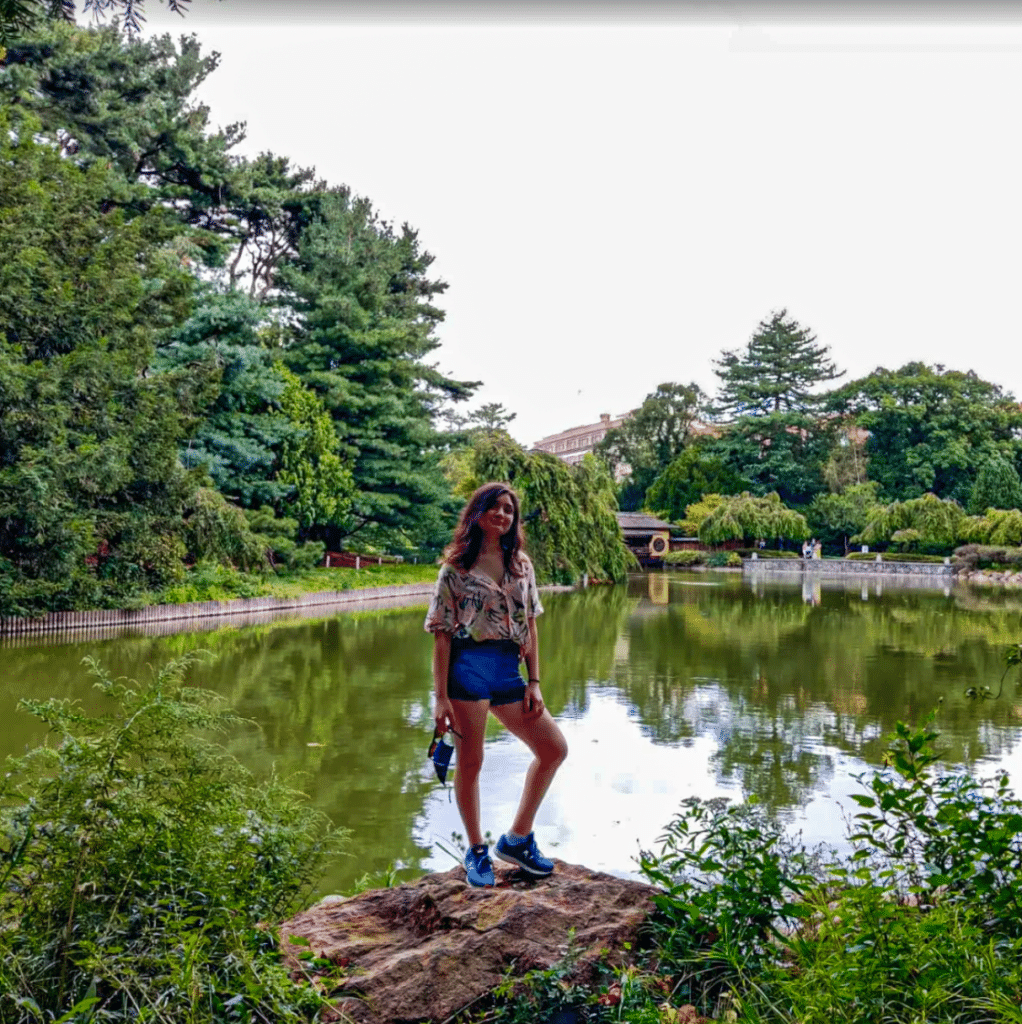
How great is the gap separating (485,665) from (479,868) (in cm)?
55

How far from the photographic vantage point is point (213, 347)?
17.6 meters

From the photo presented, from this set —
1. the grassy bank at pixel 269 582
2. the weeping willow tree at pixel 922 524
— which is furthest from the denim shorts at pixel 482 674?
the weeping willow tree at pixel 922 524

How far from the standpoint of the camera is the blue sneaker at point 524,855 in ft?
8.77

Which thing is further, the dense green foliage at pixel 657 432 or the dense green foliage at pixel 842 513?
the dense green foliage at pixel 657 432

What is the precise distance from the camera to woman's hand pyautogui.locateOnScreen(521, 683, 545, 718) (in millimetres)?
2691

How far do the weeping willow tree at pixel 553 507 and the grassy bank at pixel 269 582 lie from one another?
2.91 metres

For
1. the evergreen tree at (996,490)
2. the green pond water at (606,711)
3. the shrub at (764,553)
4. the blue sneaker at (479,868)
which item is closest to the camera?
the blue sneaker at (479,868)

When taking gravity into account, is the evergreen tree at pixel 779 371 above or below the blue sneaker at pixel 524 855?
above

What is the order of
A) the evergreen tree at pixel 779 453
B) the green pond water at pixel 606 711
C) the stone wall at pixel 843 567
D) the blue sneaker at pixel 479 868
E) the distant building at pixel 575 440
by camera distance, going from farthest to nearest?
the distant building at pixel 575 440 → the evergreen tree at pixel 779 453 → the stone wall at pixel 843 567 → the green pond water at pixel 606 711 → the blue sneaker at pixel 479 868

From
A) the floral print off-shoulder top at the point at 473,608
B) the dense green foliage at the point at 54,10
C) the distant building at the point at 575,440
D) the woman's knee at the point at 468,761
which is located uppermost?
the distant building at the point at 575,440

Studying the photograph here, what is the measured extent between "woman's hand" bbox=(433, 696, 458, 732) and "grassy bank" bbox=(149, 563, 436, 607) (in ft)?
39.5

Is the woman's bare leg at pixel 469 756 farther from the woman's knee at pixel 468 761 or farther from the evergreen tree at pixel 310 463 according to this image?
the evergreen tree at pixel 310 463

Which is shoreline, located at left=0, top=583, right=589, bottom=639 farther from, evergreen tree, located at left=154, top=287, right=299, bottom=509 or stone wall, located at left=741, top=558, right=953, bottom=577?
stone wall, located at left=741, top=558, right=953, bottom=577

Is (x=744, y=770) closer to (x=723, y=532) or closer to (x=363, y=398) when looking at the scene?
(x=363, y=398)
